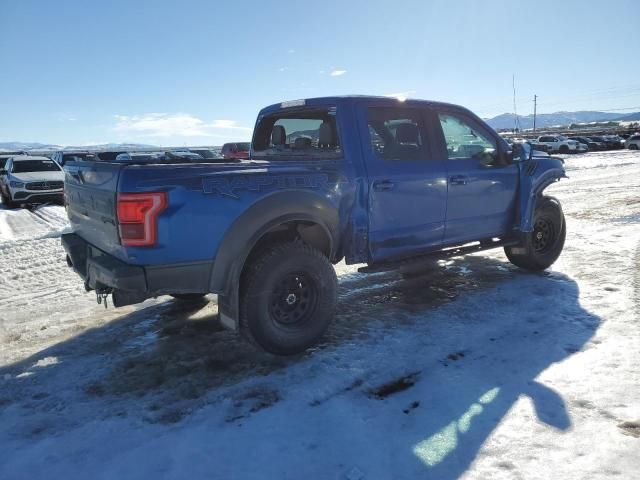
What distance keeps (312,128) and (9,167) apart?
13520 millimetres

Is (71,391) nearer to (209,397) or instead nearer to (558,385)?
(209,397)

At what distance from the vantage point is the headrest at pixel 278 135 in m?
4.79

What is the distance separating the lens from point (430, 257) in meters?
4.45

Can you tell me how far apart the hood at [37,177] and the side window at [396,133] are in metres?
12.4

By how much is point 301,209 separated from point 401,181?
A: 3.61 ft

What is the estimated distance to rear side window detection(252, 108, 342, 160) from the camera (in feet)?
13.6

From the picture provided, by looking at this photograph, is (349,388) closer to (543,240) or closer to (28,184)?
(543,240)

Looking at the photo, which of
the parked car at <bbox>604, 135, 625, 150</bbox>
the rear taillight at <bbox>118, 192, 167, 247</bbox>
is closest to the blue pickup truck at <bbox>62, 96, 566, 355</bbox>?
the rear taillight at <bbox>118, 192, 167, 247</bbox>

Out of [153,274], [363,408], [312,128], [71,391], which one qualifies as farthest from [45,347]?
[312,128]

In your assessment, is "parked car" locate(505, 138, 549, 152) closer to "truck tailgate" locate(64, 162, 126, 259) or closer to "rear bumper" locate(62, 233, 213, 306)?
"rear bumper" locate(62, 233, 213, 306)

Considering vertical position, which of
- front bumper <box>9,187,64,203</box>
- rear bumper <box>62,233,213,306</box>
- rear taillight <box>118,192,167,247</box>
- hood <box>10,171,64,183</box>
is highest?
hood <box>10,171,64,183</box>

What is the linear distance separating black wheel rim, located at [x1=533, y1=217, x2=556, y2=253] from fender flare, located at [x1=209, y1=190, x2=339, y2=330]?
340 cm

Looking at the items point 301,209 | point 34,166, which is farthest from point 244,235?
point 34,166

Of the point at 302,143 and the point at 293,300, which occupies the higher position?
the point at 302,143
